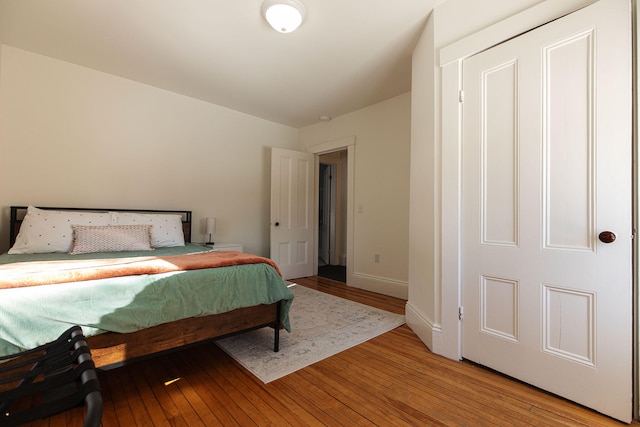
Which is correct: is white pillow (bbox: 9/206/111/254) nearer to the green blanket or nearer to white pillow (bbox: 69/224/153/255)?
white pillow (bbox: 69/224/153/255)

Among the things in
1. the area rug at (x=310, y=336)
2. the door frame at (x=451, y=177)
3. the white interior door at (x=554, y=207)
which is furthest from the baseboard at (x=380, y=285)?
the white interior door at (x=554, y=207)

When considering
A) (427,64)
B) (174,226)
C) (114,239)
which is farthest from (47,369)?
(427,64)

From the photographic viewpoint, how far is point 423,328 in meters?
2.22

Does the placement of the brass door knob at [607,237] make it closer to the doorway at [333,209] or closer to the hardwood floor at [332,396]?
the hardwood floor at [332,396]

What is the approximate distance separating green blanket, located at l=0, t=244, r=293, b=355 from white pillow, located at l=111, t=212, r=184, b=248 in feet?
5.14

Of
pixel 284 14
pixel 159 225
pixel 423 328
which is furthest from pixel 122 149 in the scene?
pixel 423 328

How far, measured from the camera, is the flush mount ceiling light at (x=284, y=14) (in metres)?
1.96

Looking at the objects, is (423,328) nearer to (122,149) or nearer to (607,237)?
(607,237)

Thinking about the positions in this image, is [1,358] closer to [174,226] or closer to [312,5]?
[174,226]

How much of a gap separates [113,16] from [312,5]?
158cm

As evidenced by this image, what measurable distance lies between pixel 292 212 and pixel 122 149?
234 centimetres

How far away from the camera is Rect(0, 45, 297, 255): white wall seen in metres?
2.66

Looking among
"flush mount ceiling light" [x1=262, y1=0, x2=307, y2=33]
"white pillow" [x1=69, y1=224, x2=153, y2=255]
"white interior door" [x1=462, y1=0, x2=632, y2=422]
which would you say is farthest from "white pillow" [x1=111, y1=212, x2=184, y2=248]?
"white interior door" [x1=462, y1=0, x2=632, y2=422]

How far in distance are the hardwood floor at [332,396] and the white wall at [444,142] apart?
34 centimetres
